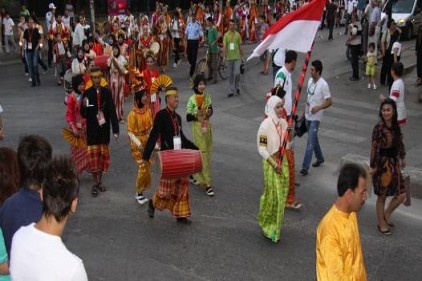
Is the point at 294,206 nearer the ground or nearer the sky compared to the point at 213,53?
nearer the ground

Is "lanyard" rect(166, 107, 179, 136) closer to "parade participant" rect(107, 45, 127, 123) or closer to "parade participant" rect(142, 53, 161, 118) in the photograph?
"parade participant" rect(142, 53, 161, 118)

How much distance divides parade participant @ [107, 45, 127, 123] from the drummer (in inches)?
200

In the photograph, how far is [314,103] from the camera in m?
8.73

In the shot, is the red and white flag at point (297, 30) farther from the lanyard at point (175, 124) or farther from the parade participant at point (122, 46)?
the parade participant at point (122, 46)

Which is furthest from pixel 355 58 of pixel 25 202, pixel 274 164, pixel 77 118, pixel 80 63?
pixel 25 202

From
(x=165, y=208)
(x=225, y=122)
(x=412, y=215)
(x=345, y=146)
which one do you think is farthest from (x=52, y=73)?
(x=412, y=215)

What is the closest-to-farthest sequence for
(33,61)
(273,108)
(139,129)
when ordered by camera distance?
(273,108) → (139,129) → (33,61)

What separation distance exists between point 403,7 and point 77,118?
17850mm

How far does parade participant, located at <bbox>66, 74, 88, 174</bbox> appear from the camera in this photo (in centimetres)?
839

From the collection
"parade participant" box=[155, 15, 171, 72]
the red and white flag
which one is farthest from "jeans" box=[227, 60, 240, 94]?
the red and white flag

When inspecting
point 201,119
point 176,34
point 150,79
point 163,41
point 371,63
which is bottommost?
point 201,119

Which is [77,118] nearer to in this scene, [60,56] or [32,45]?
[32,45]

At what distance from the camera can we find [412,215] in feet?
24.5

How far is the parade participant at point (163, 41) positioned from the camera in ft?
60.0
